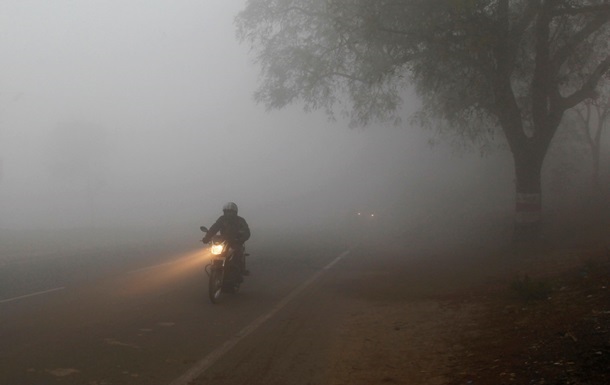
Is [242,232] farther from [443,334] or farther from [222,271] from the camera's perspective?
[443,334]

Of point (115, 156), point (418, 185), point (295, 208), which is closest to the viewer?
point (418, 185)

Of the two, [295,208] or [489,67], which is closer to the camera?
[489,67]

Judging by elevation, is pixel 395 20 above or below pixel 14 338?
above

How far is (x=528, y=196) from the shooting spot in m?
19.4

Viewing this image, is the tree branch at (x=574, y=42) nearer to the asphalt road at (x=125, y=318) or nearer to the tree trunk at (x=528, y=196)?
the tree trunk at (x=528, y=196)

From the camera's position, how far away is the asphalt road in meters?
7.39

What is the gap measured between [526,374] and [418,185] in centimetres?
6998

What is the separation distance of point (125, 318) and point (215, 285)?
206 cm

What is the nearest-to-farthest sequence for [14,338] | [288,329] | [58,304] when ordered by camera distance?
[14,338] < [288,329] < [58,304]

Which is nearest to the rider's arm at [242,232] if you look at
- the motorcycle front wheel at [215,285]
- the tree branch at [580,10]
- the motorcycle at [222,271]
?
the motorcycle at [222,271]

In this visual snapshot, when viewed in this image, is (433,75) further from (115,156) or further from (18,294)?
(115,156)

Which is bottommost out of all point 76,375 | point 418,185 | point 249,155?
point 76,375

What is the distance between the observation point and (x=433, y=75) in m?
18.0

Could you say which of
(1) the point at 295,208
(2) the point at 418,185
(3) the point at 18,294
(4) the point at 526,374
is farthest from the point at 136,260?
(1) the point at 295,208
